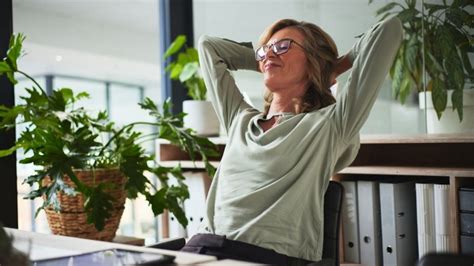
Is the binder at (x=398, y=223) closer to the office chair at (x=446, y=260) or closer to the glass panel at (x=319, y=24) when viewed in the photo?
the glass panel at (x=319, y=24)

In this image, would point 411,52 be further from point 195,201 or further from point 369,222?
point 195,201

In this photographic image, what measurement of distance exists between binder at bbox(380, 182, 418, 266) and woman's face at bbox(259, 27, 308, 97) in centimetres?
63

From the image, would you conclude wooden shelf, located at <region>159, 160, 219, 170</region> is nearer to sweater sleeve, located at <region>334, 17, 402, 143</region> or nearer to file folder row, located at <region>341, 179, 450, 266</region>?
file folder row, located at <region>341, 179, 450, 266</region>

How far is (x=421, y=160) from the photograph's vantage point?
2400 millimetres

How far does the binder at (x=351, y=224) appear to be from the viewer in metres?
2.23

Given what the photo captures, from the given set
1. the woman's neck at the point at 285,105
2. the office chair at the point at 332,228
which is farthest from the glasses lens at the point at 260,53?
the office chair at the point at 332,228

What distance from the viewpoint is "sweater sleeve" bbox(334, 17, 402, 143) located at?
1.58m

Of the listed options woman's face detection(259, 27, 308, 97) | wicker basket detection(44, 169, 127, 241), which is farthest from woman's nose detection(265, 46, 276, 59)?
wicker basket detection(44, 169, 127, 241)

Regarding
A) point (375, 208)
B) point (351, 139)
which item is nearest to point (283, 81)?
point (351, 139)

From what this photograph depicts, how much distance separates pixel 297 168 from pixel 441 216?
28.6 inches

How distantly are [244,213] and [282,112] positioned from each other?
13.9 inches

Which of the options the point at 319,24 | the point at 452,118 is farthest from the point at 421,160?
the point at 319,24

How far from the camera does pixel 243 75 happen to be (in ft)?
10.2

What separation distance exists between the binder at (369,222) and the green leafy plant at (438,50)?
42 cm
